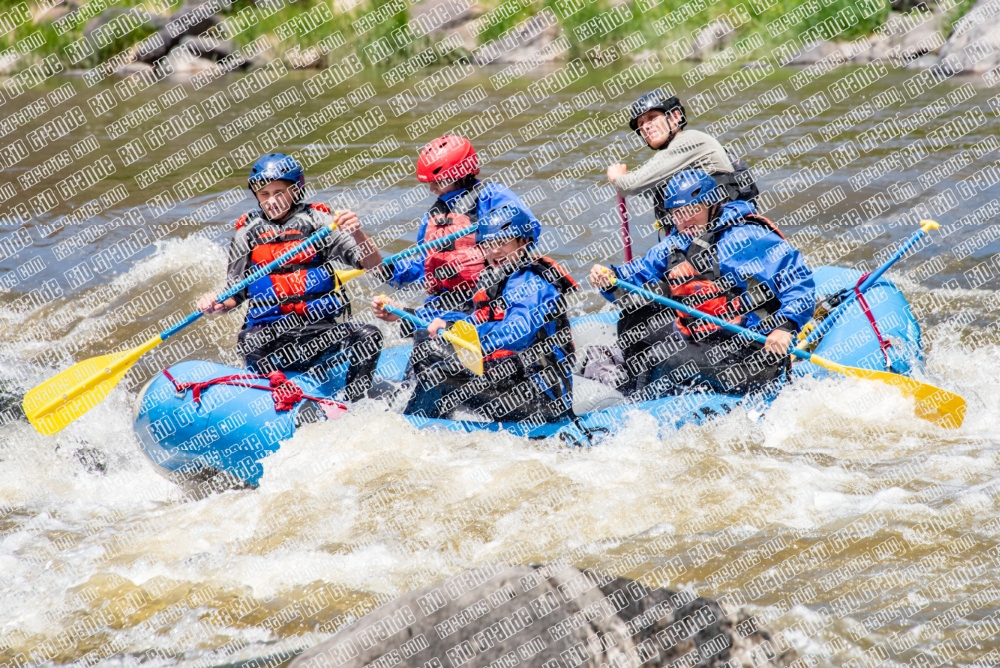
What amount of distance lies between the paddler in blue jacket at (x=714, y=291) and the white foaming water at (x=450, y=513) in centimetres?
26

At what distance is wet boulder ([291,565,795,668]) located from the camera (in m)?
2.97

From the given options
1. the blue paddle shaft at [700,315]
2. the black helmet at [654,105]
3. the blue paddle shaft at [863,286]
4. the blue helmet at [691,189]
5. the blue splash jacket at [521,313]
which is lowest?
the blue paddle shaft at [863,286]

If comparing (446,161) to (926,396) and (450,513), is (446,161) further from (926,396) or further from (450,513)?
(926,396)

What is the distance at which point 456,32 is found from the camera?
673 inches

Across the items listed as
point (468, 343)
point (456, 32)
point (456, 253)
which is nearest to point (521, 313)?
point (468, 343)

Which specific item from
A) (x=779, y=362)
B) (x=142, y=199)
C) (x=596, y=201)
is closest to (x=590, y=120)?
(x=596, y=201)

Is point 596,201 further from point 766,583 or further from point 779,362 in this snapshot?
point 766,583

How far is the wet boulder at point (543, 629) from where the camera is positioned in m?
2.97

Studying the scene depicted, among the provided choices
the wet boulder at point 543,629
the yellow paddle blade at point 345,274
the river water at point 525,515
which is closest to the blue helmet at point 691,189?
the river water at point 525,515

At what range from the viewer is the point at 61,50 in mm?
19297

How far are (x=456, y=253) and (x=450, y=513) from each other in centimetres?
131

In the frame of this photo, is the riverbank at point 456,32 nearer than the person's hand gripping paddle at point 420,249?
No

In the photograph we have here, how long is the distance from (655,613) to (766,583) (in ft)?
4.73

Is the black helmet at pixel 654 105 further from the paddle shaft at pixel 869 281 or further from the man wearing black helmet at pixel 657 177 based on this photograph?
the paddle shaft at pixel 869 281
